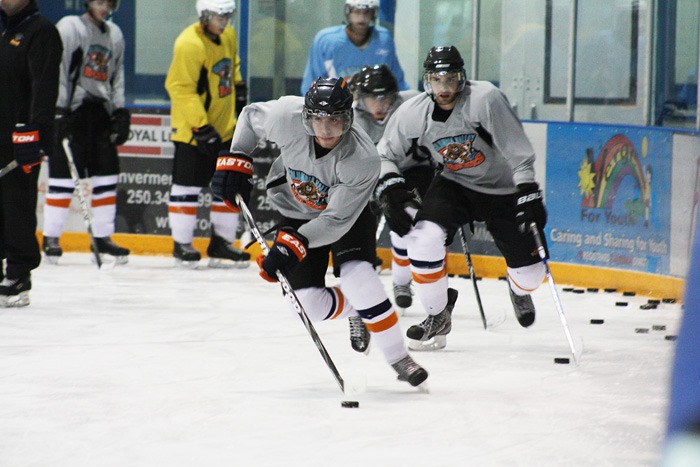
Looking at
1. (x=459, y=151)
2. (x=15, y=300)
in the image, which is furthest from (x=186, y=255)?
(x=459, y=151)

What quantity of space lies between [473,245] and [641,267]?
3.46 feet

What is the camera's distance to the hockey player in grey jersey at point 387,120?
4656 mm

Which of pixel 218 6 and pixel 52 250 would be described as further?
pixel 52 250

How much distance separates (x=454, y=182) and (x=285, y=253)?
1.20 metres

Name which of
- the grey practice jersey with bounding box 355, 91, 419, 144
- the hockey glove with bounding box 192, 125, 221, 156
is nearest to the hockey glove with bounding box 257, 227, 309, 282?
the grey practice jersey with bounding box 355, 91, 419, 144

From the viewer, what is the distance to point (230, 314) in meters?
4.81

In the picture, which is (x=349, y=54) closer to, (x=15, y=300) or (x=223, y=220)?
(x=223, y=220)

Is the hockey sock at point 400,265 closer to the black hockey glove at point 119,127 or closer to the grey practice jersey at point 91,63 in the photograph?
the black hockey glove at point 119,127

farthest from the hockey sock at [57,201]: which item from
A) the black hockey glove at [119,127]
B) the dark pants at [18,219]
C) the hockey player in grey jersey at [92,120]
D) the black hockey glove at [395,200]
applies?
the black hockey glove at [395,200]

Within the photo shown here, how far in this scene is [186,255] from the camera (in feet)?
20.6

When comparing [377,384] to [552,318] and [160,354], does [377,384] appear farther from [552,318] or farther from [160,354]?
[552,318]

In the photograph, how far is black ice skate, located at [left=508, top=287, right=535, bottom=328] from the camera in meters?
4.17

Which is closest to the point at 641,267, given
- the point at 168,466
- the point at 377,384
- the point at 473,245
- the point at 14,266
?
the point at 473,245

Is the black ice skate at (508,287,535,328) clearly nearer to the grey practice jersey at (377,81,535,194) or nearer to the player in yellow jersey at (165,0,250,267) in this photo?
the grey practice jersey at (377,81,535,194)
